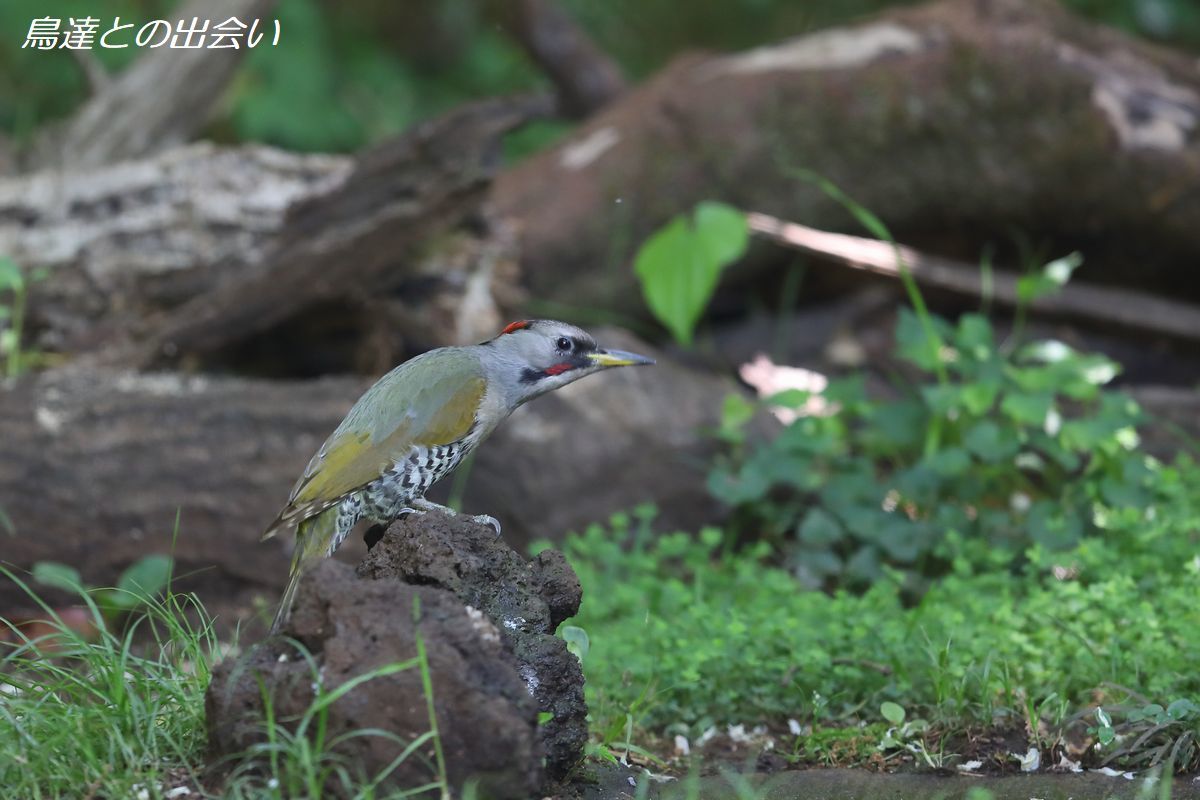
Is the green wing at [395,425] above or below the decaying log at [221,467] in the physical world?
above

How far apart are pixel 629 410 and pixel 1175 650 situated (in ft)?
9.57

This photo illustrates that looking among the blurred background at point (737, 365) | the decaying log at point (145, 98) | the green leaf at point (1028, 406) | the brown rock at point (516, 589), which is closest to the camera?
the brown rock at point (516, 589)

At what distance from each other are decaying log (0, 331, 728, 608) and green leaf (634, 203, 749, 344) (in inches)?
22.2

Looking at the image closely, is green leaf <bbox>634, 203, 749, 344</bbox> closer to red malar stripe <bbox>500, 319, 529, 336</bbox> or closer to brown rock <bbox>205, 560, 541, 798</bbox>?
red malar stripe <bbox>500, 319, 529, 336</bbox>

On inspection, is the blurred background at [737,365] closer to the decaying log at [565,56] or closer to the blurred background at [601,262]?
the blurred background at [601,262]

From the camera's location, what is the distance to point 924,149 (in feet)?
24.0

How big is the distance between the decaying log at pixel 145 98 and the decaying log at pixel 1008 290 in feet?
10.0

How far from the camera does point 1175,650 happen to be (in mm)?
3877

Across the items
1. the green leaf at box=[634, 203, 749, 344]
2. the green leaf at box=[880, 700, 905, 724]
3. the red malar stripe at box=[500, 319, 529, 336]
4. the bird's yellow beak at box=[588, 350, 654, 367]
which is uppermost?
the red malar stripe at box=[500, 319, 529, 336]

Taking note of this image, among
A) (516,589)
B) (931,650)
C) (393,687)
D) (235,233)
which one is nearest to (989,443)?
(931,650)

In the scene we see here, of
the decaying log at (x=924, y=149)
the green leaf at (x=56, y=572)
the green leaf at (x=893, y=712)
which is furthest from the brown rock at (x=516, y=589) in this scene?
the decaying log at (x=924, y=149)

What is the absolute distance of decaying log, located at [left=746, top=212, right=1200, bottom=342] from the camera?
6.92 meters

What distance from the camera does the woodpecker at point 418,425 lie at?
3760mm

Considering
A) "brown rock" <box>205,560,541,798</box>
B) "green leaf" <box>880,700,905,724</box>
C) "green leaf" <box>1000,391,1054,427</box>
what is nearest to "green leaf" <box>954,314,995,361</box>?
"green leaf" <box>1000,391,1054,427</box>
